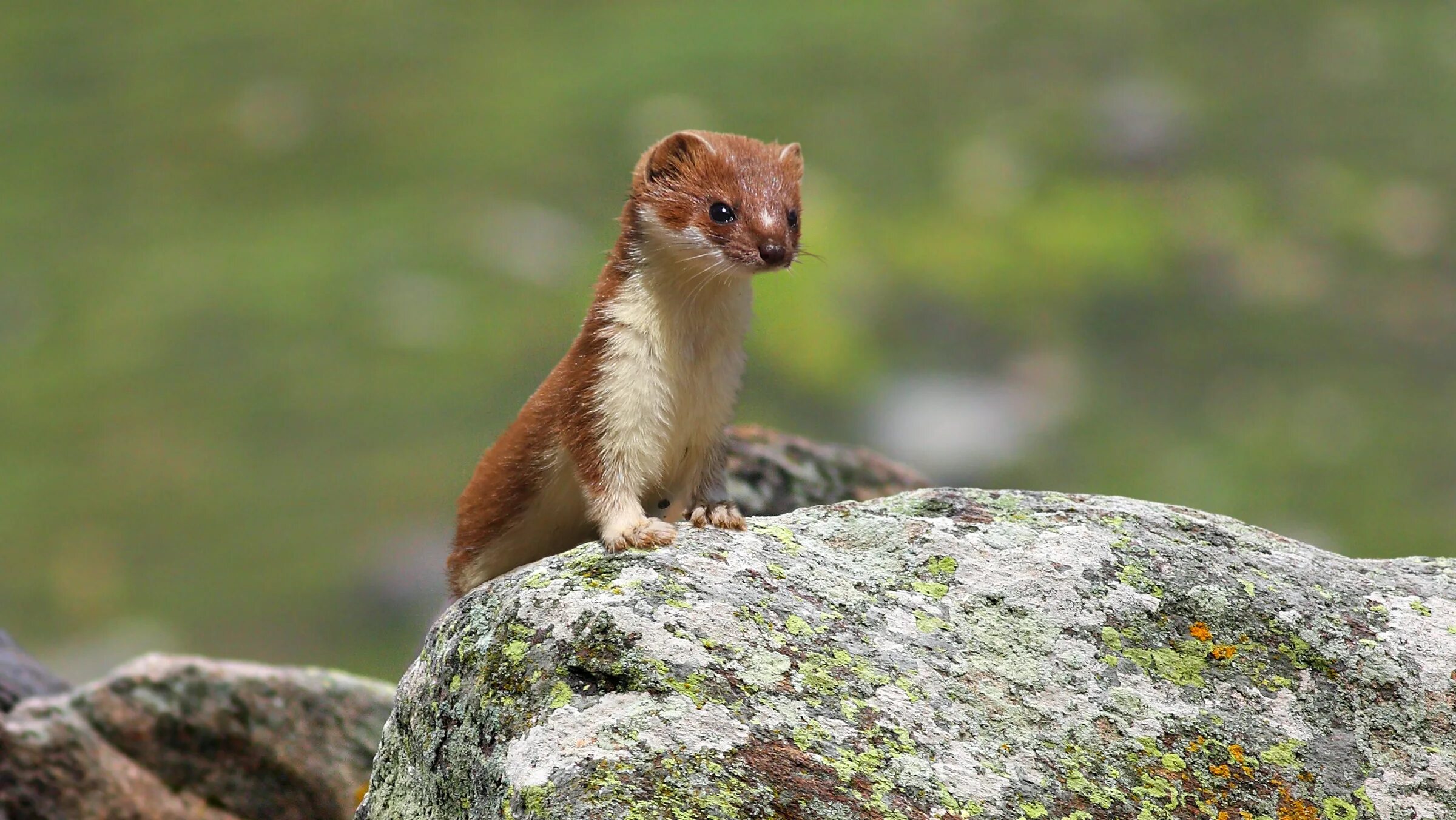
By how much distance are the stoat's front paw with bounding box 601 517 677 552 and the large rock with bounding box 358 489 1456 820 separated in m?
0.08

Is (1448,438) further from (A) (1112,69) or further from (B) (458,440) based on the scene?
(B) (458,440)

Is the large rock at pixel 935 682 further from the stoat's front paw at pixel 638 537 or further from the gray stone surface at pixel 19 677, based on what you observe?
the gray stone surface at pixel 19 677

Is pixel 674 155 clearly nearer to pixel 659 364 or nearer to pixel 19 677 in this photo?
pixel 659 364

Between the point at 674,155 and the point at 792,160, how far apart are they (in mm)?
576

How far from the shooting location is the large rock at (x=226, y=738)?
8977mm

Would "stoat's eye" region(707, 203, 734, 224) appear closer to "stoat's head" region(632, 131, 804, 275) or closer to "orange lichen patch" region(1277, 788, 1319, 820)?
"stoat's head" region(632, 131, 804, 275)

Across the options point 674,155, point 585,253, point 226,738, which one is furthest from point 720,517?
point 585,253

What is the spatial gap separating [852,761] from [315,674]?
18.3ft

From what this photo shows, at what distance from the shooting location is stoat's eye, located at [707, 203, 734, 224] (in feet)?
20.9

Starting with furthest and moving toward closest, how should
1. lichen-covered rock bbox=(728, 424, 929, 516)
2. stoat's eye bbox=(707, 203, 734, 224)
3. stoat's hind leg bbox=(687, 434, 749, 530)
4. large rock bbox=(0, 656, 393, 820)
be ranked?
1. lichen-covered rock bbox=(728, 424, 929, 516)
2. large rock bbox=(0, 656, 393, 820)
3. stoat's eye bbox=(707, 203, 734, 224)
4. stoat's hind leg bbox=(687, 434, 749, 530)

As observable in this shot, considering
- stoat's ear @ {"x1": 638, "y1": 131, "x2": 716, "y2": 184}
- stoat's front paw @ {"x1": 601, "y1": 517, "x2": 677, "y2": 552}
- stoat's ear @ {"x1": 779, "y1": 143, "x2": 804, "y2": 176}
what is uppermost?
stoat's ear @ {"x1": 779, "y1": 143, "x2": 804, "y2": 176}

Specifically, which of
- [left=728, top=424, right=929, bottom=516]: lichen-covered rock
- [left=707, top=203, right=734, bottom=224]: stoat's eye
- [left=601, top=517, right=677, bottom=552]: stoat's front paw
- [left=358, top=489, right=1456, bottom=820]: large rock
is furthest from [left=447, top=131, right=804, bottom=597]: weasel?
[left=728, top=424, right=929, bottom=516]: lichen-covered rock

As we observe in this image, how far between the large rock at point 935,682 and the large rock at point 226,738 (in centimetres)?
349

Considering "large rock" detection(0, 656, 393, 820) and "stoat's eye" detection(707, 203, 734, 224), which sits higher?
"stoat's eye" detection(707, 203, 734, 224)
